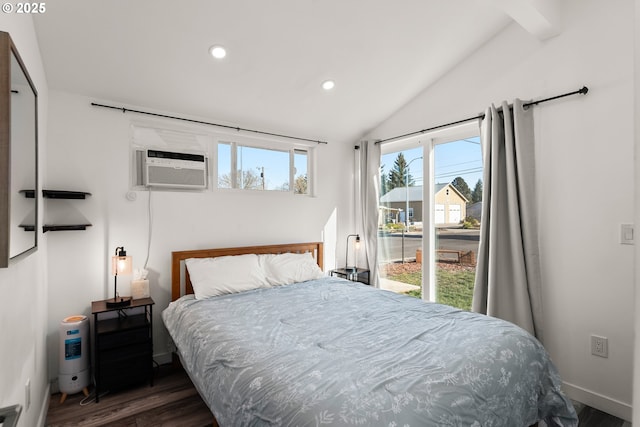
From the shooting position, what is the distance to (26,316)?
5.56ft

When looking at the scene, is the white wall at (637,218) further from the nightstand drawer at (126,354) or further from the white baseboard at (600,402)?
the nightstand drawer at (126,354)

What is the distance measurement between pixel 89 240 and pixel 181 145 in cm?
117

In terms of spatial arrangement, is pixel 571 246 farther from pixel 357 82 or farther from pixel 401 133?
pixel 357 82

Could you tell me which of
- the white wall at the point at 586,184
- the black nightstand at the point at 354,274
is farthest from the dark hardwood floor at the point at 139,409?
the white wall at the point at 586,184

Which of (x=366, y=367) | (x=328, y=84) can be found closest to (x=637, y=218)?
(x=366, y=367)

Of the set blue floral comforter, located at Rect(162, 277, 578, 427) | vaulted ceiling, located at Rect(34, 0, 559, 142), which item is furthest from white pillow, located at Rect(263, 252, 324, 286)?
vaulted ceiling, located at Rect(34, 0, 559, 142)

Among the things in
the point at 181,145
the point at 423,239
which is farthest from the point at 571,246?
the point at 181,145

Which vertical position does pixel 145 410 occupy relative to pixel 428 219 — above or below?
below

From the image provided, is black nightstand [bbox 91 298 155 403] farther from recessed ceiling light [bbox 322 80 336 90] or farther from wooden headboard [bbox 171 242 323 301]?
recessed ceiling light [bbox 322 80 336 90]

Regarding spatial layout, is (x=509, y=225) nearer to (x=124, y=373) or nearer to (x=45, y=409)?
(x=124, y=373)

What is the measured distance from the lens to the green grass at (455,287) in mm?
3365

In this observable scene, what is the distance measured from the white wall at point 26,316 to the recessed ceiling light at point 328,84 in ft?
7.03

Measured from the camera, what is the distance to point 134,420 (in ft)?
7.15

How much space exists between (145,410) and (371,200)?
119 inches
